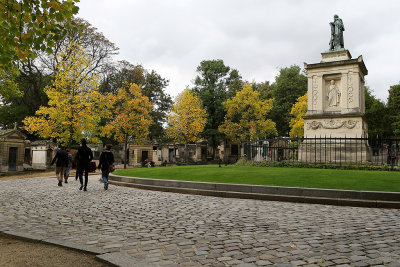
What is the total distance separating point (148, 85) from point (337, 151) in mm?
35912

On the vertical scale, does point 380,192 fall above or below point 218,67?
below

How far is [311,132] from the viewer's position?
2016 cm

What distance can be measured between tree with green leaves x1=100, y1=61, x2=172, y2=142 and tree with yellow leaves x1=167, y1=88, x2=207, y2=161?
9.30 ft

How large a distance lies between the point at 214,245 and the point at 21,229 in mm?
3777

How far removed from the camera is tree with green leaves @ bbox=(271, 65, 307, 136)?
1950 inches

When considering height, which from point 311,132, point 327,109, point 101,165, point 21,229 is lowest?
point 21,229

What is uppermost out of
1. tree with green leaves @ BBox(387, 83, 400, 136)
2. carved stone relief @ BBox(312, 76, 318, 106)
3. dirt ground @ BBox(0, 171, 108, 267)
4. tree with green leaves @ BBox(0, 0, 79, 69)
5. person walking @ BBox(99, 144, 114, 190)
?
tree with green leaves @ BBox(387, 83, 400, 136)

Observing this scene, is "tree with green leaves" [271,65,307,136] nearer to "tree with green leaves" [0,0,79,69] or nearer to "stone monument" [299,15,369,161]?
"stone monument" [299,15,369,161]

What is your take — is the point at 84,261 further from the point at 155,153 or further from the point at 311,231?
the point at 155,153

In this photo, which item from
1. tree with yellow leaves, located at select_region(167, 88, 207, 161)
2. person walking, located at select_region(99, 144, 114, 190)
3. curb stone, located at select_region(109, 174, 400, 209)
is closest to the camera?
curb stone, located at select_region(109, 174, 400, 209)

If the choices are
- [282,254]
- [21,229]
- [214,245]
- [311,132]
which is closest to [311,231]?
[282,254]

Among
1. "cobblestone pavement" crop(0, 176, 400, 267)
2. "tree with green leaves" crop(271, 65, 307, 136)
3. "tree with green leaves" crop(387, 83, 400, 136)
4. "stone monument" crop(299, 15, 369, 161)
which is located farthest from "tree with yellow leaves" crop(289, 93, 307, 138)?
"cobblestone pavement" crop(0, 176, 400, 267)

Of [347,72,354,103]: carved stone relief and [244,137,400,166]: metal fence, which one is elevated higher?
[347,72,354,103]: carved stone relief

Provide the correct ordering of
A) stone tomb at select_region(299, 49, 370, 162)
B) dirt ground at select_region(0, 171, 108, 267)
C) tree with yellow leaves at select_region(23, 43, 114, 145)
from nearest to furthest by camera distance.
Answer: dirt ground at select_region(0, 171, 108, 267), stone tomb at select_region(299, 49, 370, 162), tree with yellow leaves at select_region(23, 43, 114, 145)
